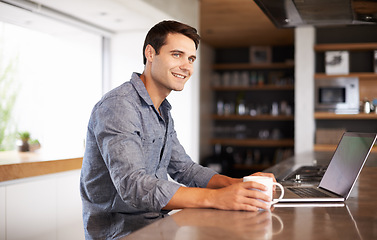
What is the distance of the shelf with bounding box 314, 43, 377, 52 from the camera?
18.3 ft

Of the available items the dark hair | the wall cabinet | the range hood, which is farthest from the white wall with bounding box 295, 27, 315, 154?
the dark hair

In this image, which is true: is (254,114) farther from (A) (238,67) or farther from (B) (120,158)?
(B) (120,158)

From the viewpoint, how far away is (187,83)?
502 centimetres

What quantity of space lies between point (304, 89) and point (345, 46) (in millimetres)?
703

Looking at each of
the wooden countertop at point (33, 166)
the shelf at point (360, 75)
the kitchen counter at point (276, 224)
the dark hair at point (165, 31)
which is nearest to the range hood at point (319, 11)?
the dark hair at point (165, 31)

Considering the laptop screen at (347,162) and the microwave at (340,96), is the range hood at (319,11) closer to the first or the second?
the laptop screen at (347,162)

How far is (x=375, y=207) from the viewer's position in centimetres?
143

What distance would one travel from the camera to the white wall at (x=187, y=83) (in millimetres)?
4934

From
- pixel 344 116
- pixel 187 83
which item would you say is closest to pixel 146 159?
pixel 187 83

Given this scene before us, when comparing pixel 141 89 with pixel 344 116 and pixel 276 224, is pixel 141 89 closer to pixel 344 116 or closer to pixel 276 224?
pixel 276 224

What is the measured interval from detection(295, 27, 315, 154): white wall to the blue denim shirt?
4209 mm

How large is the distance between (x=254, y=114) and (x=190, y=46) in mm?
6769

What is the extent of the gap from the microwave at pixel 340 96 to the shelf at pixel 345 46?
0.39 metres

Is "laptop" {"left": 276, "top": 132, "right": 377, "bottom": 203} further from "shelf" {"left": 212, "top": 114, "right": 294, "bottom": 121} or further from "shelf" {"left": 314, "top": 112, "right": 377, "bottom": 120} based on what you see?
"shelf" {"left": 212, "top": 114, "right": 294, "bottom": 121}
